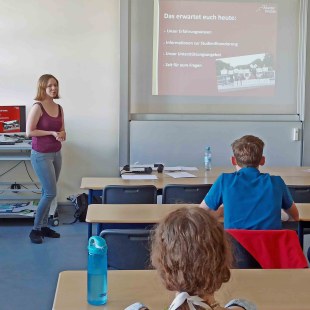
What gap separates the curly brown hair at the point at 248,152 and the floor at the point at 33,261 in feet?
4.25

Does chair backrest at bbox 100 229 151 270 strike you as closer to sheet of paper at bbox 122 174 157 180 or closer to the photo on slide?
sheet of paper at bbox 122 174 157 180

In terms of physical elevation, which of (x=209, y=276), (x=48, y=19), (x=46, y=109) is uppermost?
(x=48, y=19)

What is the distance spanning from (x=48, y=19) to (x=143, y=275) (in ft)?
15.1

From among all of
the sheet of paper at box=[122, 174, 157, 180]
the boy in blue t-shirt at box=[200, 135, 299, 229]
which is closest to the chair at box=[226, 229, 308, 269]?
the boy in blue t-shirt at box=[200, 135, 299, 229]

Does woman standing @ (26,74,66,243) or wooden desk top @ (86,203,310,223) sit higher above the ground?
woman standing @ (26,74,66,243)

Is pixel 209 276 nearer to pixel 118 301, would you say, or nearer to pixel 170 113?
pixel 118 301

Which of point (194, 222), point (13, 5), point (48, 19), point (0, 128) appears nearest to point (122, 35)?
point (48, 19)

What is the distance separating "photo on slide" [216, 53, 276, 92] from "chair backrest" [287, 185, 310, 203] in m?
2.63

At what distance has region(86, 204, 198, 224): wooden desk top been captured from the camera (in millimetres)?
2848

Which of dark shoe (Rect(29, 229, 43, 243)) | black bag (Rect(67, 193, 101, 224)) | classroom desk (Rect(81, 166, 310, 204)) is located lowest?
dark shoe (Rect(29, 229, 43, 243))

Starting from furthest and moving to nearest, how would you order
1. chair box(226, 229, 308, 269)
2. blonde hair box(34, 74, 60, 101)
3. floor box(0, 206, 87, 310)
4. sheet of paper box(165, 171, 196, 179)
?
1. blonde hair box(34, 74, 60, 101)
2. sheet of paper box(165, 171, 196, 179)
3. floor box(0, 206, 87, 310)
4. chair box(226, 229, 308, 269)

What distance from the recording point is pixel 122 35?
5723mm

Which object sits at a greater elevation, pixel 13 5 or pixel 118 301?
pixel 13 5

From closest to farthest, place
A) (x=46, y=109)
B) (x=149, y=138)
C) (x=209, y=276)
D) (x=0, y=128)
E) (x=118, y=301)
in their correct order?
1. (x=209, y=276)
2. (x=118, y=301)
3. (x=46, y=109)
4. (x=0, y=128)
5. (x=149, y=138)
